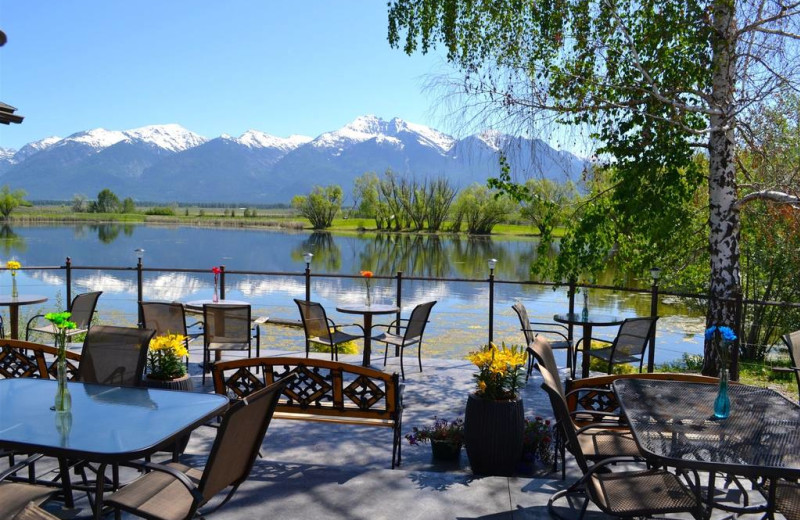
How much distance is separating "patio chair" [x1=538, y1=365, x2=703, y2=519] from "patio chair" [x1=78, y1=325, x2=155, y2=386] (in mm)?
2314

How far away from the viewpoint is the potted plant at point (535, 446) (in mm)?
4004

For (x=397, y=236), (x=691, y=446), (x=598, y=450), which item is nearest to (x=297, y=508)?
(x=598, y=450)

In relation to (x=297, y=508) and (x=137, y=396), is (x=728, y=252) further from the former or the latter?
(x=137, y=396)

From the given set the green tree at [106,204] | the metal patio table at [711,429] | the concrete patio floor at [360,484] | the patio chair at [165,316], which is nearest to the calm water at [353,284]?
the patio chair at [165,316]

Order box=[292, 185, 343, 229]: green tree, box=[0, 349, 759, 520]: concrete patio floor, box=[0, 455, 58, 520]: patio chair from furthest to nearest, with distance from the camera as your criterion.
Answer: box=[292, 185, 343, 229]: green tree → box=[0, 349, 759, 520]: concrete patio floor → box=[0, 455, 58, 520]: patio chair

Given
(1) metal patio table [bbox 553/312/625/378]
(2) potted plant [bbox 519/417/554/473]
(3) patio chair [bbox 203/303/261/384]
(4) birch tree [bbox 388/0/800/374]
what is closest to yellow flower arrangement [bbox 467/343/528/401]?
(2) potted plant [bbox 519/417/554/473]

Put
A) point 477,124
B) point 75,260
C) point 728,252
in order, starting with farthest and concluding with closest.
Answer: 1. point 75,260
2. point 477,124
3. point 728,252

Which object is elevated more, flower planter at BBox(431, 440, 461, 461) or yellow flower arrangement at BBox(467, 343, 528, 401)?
yellow flower arrangement at BBox(467, 343, 528, 401)

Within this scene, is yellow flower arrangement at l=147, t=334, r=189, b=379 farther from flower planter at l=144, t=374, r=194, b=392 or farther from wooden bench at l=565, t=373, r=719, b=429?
wooden bench at l=565, t=373, r=719, b=429

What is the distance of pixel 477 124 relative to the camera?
746cm

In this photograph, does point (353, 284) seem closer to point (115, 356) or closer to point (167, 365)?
point (167, 365)

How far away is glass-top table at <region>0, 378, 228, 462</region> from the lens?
8.33ft

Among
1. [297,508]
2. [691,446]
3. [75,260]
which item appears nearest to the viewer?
[691,446]

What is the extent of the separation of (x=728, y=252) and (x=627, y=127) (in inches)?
65.5
